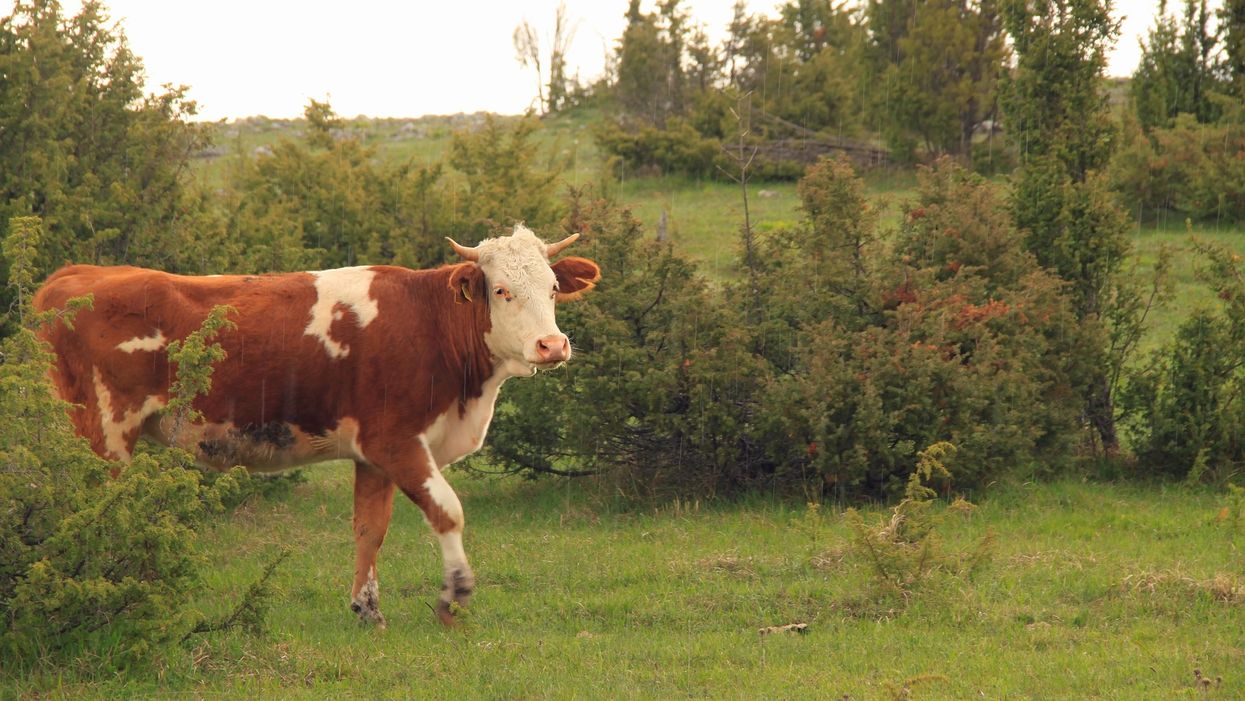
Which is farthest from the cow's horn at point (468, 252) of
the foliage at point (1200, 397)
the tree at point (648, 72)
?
the tree at point (648, 72)

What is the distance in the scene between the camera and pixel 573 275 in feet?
30.1

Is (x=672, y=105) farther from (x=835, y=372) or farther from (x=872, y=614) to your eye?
(x=872, y=614)

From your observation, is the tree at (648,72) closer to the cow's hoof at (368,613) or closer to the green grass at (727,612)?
the green grass at (727,612)

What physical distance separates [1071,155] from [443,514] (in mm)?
8060

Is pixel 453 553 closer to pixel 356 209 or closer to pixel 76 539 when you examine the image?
pixel 76 539

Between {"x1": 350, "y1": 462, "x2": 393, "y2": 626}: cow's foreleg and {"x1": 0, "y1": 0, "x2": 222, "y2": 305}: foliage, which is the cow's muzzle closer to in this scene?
{"x1": 350, "y1": 462, "x2": 393, "y2": 626}: cow's foreleg

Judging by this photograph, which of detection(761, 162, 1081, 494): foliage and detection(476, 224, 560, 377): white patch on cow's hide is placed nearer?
detection(476, 224, 560, 377): white patch on cow's hide

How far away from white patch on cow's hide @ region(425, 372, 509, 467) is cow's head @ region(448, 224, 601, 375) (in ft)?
0.70

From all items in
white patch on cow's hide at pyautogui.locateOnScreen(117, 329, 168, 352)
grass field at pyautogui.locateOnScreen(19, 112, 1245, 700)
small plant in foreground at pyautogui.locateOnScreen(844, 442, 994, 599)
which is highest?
white patch on cow's hide at pyautogui.locateOnScreen(117, 329, 168, 352)

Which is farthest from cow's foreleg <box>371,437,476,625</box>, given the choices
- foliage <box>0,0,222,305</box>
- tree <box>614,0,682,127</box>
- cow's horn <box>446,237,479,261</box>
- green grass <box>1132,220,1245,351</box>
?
tree <box>614,0,682,127</box>

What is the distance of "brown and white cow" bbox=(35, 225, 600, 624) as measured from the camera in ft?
26.2

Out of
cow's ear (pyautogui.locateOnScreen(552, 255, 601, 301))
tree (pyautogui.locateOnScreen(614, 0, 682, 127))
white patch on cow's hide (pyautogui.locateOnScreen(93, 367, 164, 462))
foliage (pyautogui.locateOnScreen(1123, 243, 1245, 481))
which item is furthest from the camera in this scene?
tree (pyautogui.locateOnScreen(614, 0, 682, 127))

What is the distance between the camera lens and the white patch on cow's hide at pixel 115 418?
26.1ft

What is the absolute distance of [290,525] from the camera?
1116 centimetres
